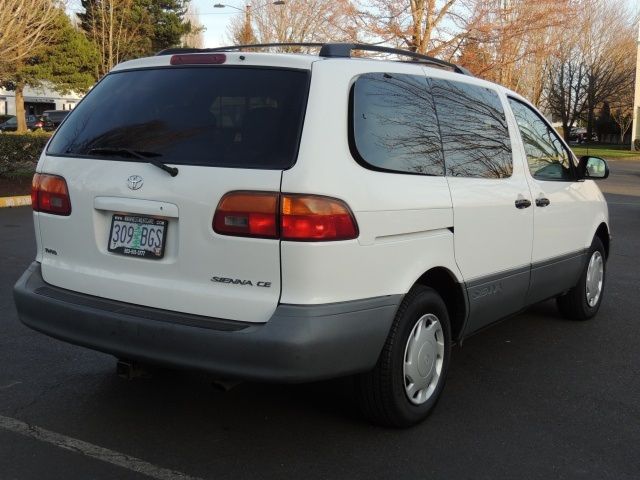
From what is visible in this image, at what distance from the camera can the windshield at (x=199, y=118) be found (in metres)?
3.14

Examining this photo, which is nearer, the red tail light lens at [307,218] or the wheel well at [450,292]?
the red tail light lens at [307,218]

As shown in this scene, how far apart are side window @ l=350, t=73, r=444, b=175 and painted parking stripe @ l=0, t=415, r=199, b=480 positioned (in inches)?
66.0

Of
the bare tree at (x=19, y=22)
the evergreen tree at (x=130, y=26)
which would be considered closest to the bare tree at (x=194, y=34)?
the evergreen tree at (x=130, y=26)

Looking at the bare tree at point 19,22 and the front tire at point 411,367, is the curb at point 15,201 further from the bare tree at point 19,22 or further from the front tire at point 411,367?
the front tire at point 411,367

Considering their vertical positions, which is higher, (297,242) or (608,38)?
(608,38)

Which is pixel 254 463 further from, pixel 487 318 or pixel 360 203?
→ pixel 487 318

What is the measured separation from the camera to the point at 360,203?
10.3 ft

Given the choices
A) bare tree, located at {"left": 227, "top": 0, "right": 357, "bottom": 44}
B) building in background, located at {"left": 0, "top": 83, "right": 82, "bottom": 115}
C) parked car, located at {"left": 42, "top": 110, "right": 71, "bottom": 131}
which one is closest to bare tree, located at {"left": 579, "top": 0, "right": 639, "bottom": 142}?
bare tree, located at {"left": 227, "top": 0, "right": 357, "bottom": 44}

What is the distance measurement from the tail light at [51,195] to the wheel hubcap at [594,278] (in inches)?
163

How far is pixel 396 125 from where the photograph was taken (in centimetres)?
357

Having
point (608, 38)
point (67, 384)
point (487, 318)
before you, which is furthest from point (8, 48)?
point (608, 38)

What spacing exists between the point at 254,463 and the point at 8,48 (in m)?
Result: 16.3

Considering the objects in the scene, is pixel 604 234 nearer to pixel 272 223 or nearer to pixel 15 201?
pixel 272 223

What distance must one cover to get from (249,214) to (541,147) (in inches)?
109
